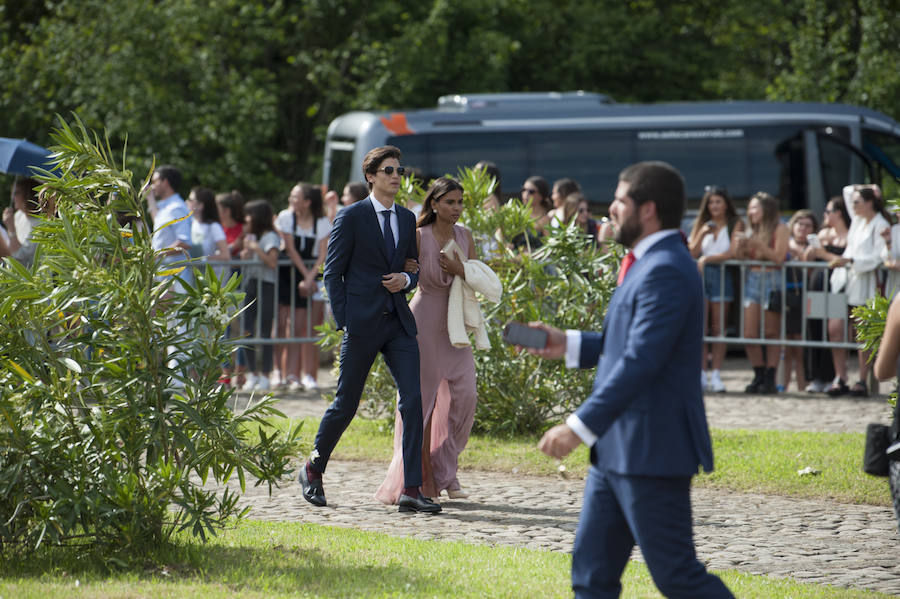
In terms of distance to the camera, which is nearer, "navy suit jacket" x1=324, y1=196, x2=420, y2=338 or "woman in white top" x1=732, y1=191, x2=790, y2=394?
"navy suit jacket" x1=324, y1=196, x2=420, y2=338

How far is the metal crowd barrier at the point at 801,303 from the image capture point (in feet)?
41.4

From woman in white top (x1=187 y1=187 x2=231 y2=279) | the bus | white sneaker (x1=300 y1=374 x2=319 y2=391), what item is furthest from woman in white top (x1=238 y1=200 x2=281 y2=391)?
the bus

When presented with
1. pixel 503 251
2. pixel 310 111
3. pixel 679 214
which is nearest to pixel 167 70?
pixel 310 111

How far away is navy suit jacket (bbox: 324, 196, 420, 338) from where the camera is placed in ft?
22.8

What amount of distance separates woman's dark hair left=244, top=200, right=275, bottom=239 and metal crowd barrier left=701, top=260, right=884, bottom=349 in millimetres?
4802

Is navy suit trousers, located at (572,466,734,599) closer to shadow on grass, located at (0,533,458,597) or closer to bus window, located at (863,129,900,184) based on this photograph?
shadow on grass, located at (0,533,458,597)

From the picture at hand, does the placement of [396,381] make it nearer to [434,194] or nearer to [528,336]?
[434,194]

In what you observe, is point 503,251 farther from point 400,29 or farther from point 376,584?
point 400,29

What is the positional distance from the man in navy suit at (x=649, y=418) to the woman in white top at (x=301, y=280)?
9139mm

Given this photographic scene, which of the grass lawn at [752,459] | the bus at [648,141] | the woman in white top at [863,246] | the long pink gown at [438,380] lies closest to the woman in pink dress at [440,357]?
the long pink gown at [438,380]

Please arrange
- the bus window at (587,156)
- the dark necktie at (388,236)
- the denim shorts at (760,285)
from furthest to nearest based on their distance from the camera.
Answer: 1. the bus window at (587,156)
2. the denim shorts at (760,285)
3. the dark necktie at (388,236)

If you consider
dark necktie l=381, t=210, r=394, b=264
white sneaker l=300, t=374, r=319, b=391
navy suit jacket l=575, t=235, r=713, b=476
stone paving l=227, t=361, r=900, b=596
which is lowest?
stone paving l=227, t=361, r=900, b=596

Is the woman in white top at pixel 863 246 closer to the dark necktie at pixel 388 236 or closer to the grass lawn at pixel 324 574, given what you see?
the dark necktie at pixel 388 236

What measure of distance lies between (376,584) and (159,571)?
3.10ft
